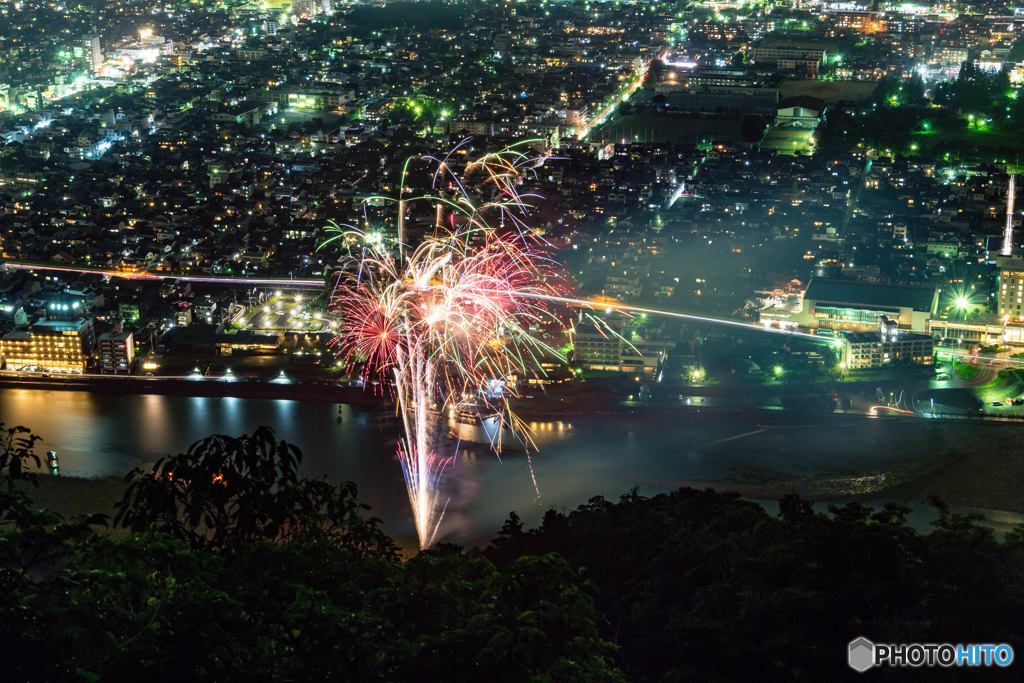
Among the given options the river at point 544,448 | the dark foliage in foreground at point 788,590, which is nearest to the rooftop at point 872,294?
the river at point 544,448

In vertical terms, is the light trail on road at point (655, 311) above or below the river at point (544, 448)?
above

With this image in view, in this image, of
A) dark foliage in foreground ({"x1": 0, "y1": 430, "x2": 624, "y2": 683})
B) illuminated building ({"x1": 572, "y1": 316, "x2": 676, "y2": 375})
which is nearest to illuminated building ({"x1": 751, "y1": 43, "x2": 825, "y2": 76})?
illuminated building ({"x1": 572, "y1": 316, "x2": 676, "y2": 375})

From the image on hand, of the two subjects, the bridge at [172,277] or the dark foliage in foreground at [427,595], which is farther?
the bridge at [172,277]

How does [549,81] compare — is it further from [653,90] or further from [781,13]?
[781,13]

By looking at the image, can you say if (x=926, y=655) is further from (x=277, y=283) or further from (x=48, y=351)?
(x=277, y=283)

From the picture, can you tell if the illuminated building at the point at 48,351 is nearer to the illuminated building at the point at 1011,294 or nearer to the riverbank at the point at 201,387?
the riverbank at the point at 201,387

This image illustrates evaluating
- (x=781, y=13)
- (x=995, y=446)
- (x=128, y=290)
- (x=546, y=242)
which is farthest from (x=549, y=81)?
(x=995, y=446)

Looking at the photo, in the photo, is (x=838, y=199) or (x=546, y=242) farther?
(x=838, y=199)
